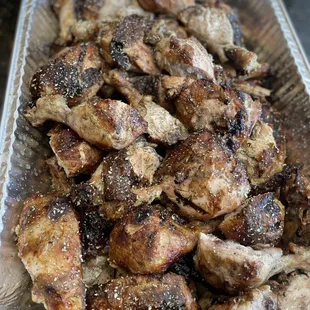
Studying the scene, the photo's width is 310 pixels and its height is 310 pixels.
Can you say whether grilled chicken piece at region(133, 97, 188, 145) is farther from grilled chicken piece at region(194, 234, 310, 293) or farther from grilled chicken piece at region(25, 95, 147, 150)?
grilled chicken piece at region(194, 234, 310, 293)

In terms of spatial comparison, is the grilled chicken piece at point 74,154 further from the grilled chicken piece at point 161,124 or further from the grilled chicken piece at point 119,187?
the grilled chicken piece at point 161,124

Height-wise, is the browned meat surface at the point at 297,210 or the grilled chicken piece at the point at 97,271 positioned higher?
the browned meat surface at the point at 297,210

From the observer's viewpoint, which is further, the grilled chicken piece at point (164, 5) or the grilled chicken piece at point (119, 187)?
the grilled chicken piece at point (164, 5)

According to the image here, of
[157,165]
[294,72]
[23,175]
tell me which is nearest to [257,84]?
[294,72]

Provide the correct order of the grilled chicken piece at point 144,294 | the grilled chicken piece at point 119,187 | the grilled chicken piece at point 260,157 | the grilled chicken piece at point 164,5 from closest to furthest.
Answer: the grilled chicken piece at point 144,294
the grilled chicken piece at point 119,187
the grilled chicken piece at point 260,157
the grilled chicken piece at point 164,5

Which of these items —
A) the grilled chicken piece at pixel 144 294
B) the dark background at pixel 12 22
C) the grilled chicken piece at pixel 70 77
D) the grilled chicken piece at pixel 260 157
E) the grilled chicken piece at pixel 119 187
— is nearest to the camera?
the grilled chicken piece at pixel 144 294

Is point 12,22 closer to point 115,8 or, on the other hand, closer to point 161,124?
point 115,8

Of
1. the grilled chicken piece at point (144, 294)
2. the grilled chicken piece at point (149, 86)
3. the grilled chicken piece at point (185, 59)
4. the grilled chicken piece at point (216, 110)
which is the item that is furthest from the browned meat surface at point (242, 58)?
the grilled chicken piece at point (144, 294)

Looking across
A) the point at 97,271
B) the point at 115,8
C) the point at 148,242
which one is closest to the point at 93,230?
the point at 97,271
